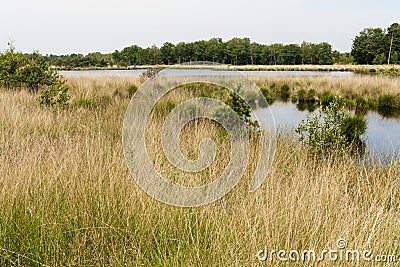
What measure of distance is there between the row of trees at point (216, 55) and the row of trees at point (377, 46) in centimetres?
298

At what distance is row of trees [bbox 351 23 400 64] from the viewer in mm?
51250

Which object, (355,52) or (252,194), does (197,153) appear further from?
(355,52)

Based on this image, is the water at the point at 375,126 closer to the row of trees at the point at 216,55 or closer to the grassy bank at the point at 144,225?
the grassy bank at the point at 144,225

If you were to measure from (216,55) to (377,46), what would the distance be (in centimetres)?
3168

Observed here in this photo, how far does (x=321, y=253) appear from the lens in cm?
195

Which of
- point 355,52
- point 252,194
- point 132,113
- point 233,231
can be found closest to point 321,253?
point 233,231

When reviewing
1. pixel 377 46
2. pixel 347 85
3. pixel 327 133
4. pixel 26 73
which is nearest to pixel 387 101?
pixel 347 85

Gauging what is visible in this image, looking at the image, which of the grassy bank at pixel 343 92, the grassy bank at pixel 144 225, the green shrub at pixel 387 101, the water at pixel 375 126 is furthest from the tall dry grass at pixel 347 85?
the grassy bank at pixel 144 225

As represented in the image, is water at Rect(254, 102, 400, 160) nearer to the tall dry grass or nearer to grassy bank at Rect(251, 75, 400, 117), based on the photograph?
grassy bank at Rect(251, 75, 400, 117)

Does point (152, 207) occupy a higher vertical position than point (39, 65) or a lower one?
lower

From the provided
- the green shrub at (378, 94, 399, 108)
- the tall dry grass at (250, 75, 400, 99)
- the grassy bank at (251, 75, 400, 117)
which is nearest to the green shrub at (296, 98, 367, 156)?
the grassy bank at (251, 75, 400, 117)

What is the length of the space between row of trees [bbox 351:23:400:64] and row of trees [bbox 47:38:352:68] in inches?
118

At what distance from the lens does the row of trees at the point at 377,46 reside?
51.2 metres

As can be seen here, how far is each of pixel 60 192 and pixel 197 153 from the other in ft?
6.49
